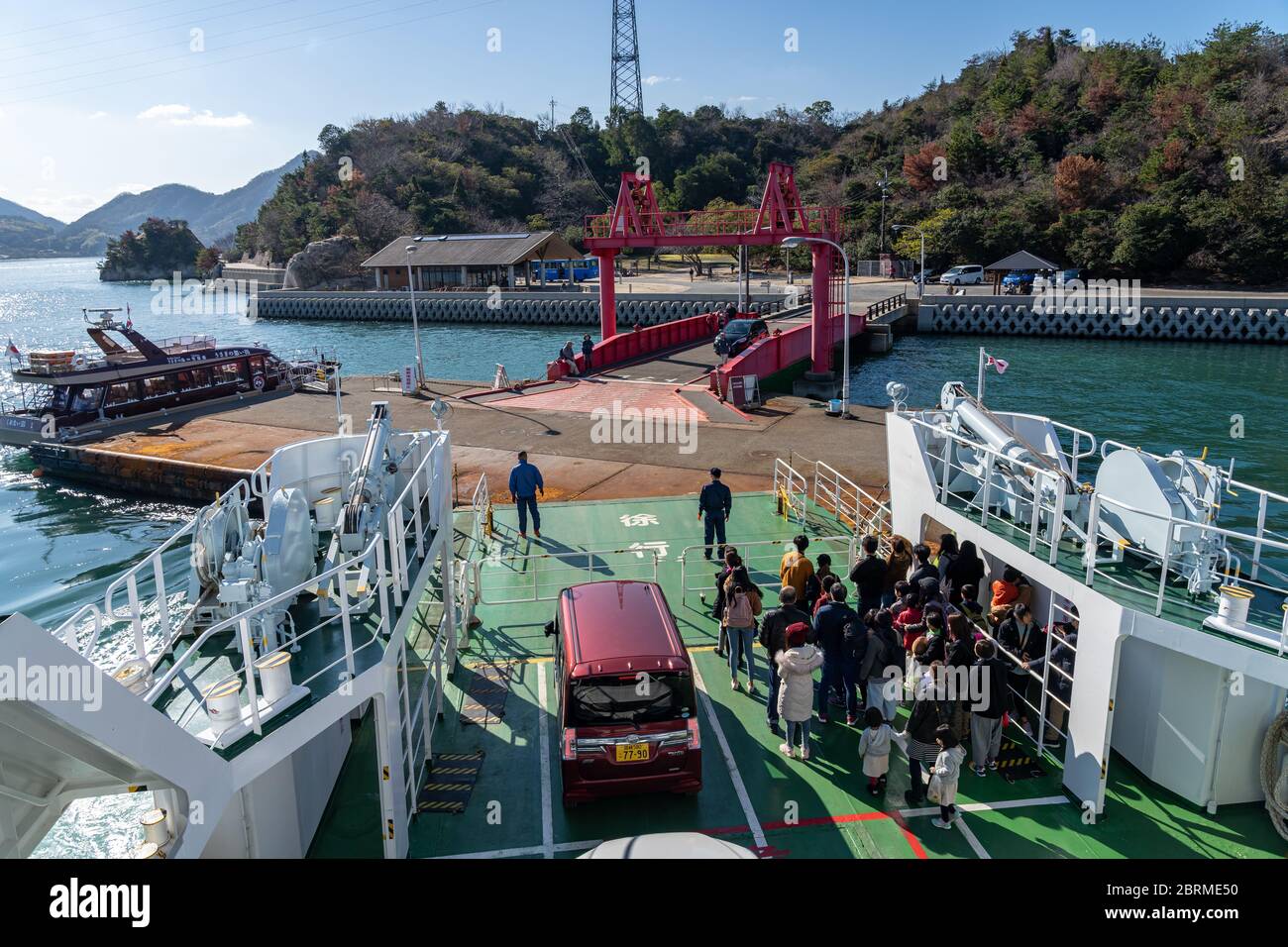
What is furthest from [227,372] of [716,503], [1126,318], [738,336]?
[1126,318]

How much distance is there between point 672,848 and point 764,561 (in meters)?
9.67

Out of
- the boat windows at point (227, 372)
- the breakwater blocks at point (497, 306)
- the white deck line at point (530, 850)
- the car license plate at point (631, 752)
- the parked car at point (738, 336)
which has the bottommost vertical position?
the white deck line at point (530, 850)

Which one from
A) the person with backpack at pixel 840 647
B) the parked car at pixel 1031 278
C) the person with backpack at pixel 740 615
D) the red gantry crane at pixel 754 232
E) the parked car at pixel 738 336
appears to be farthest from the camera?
the parked car at pixel 1031 278

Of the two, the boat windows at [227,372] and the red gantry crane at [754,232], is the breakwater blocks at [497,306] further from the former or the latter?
the boat windows at [227,372]

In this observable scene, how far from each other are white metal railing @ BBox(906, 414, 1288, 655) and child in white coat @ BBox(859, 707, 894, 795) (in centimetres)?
246

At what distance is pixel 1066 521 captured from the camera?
8.84 m

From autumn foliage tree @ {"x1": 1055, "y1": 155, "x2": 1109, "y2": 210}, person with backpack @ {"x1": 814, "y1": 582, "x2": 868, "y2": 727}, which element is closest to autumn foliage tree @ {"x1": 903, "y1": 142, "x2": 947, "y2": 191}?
autumn foliage tree @ {"x1": 1055, "y1": 155, "x2": 1109, "y2": 210}

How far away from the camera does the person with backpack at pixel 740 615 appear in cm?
983

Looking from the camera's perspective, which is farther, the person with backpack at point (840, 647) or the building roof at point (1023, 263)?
the building roof at point (1023, 263)

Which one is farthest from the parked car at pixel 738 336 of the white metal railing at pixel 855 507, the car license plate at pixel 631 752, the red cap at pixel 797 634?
the car license plate at pixel 631 752

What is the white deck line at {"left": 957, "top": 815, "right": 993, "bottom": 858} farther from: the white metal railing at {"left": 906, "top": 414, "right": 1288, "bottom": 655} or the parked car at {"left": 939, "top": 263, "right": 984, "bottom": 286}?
the parked car at {"left": 939, "top": 263, "right": 984, "bottom": 286}

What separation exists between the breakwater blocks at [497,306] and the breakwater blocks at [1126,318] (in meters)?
11.3

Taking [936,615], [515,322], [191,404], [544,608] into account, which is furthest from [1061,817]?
[515,322]
